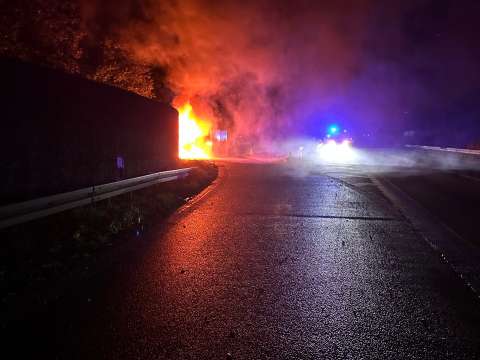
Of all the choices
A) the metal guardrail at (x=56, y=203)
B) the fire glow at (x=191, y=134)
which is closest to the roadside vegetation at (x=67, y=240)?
the metal guardrail at (x=56, y=203)

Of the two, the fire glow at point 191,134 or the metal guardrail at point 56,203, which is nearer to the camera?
the metal guardrail at point 56,203

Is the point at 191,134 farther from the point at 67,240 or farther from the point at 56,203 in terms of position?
the point at 67,240

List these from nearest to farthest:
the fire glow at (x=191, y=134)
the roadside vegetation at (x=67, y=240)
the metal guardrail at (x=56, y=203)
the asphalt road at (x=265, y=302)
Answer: the asphalt road at (x=265, y=302)
the roadside vegetation at (x=67, y=240)
the metal guardrail at (x=56, y=203)
the fire glow at (x=191, y=134)

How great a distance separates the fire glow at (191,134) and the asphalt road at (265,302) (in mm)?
13989

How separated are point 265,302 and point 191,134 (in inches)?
837

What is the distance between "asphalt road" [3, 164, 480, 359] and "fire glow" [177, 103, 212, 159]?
13989 mm

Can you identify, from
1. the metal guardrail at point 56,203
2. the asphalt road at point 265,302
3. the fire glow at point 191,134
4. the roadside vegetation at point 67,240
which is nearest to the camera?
the asphalt road at point 265,302

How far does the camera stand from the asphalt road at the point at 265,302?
122 inches

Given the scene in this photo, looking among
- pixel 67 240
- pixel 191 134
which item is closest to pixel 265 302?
pixel 67 240

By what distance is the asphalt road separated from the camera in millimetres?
3092

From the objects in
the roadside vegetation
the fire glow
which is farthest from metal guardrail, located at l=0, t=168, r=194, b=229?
the fire glow

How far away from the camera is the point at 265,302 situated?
154 inches

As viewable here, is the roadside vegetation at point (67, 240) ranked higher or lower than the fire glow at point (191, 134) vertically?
lower

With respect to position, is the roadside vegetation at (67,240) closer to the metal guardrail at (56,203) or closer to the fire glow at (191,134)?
the metal guardrail at (56,203)
